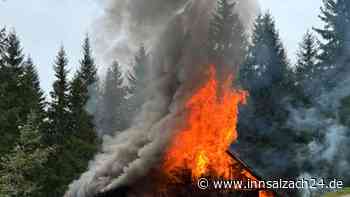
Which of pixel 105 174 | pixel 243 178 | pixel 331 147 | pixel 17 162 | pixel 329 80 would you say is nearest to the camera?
pixel 243 178

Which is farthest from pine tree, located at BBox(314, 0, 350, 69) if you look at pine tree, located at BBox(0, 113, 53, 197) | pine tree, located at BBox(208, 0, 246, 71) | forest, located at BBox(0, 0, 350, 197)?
pine tree, located at BBox(0, 113, 53, 197)

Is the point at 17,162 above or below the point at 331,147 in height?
below

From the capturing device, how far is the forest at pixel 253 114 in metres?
33.7

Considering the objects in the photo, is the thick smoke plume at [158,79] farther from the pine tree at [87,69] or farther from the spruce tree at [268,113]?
the pine tree at [87,69]

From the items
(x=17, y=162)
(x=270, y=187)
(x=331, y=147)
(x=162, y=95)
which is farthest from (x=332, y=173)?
(x=17, y=162)

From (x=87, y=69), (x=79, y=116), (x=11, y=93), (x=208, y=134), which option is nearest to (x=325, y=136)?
(x=208, y=134)

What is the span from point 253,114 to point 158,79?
384 inches

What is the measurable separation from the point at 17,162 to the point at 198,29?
13.0m

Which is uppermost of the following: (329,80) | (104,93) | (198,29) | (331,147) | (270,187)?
(104,93)

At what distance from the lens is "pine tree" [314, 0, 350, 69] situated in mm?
38969

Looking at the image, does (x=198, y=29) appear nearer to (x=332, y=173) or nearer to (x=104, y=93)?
(x=332, y=173)

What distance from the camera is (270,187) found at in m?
24.9

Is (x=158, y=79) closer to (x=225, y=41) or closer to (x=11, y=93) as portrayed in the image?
(x=225, y=41)

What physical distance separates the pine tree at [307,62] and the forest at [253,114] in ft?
0.69
